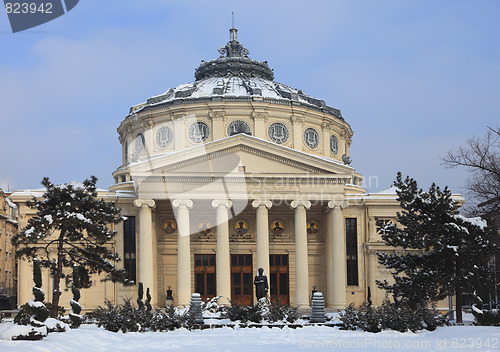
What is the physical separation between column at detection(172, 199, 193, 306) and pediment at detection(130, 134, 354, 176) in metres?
2.44

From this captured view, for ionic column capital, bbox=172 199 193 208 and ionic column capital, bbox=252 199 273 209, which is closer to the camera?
ionic column capital, bbox=172 199 193 208

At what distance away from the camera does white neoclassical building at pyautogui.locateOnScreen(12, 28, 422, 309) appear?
5453cm

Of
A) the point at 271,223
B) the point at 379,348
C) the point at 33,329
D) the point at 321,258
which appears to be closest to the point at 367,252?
the point at 321,258

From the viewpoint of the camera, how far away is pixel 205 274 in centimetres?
6059

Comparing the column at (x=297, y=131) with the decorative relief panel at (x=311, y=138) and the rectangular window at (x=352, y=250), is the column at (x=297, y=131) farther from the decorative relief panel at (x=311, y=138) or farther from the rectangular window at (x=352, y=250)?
the rectangular window at (x=352, y=250)

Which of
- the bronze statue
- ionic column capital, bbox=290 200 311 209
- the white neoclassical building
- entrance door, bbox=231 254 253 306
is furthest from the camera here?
entrance door, bbox=231 254 253 306

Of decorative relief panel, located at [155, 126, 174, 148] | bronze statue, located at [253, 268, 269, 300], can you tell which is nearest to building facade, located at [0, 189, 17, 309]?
decorative relief panel, located at [155, 126, 174, 148]

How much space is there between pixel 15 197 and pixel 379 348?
133ft

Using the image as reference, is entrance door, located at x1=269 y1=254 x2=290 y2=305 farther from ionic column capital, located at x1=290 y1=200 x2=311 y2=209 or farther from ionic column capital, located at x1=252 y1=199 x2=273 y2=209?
ionic column capital, located at x1=252 y1=199 x2=273 y2=209

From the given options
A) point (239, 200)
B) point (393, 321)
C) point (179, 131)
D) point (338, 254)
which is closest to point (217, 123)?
point (179, 131)

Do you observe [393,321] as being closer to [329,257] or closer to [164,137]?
[329,257]

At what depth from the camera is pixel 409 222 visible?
39.6 metres

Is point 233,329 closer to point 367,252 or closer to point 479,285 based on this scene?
point 479,285

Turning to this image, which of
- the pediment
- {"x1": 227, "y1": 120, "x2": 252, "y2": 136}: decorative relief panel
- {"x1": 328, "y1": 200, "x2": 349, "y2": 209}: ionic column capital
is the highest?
{"x1": 227, "y1": 120, "x2": 252, "y2": 136}: decorative relief panel
